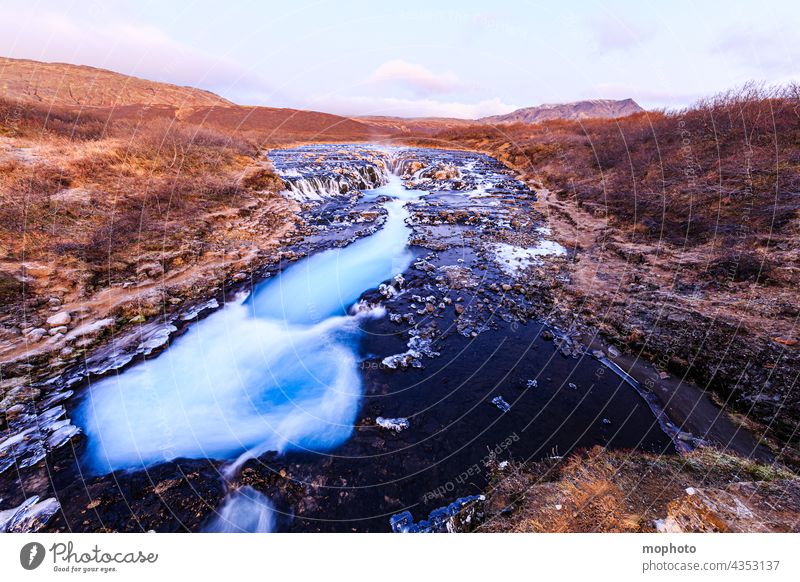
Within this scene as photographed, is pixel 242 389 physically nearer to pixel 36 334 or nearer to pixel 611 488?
pixel 36 334

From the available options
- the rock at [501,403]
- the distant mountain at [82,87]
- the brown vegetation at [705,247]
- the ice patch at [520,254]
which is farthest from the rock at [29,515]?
A: the distant mountain at [82,87]

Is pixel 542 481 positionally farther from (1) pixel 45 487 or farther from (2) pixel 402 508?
(1) pixel 45 487

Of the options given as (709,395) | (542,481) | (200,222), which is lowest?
(542,481)

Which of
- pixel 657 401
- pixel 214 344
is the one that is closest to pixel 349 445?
pixel 214 344

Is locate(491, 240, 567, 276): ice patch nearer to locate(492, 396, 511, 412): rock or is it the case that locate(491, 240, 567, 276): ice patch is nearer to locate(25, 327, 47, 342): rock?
locate(492, 396, 511, 412): rock

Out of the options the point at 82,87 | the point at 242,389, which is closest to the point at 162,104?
the point at 82,87

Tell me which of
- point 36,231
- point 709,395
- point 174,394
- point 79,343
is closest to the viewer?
point 709,395

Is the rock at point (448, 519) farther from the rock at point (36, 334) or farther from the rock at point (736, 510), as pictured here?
the rock at point (36, 334)
